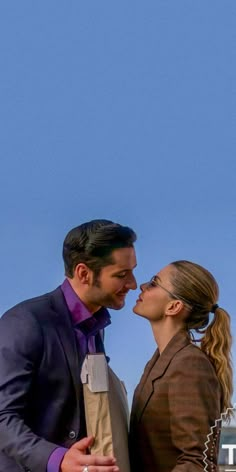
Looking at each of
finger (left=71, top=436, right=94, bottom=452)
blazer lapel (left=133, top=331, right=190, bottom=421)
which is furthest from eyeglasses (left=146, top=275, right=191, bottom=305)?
finger (left=71, top=436, right=94, bottom=452)

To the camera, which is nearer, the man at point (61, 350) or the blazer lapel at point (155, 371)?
the man at point (61, 350)

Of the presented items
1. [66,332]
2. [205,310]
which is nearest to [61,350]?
[66,332]

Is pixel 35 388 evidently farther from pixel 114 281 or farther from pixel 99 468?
pixel 114 281

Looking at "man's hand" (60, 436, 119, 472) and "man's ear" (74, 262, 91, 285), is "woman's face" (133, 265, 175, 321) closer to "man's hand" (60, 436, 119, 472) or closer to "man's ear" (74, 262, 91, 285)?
"man's ear" (74, 262, 91, 285)

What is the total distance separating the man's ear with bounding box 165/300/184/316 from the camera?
4.14m

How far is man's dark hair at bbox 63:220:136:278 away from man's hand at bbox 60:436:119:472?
0.74 m

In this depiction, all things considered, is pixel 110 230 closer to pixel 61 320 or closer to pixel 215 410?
pixel 61 320

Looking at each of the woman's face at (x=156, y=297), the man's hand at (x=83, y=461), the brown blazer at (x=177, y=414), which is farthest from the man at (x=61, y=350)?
the brown blazer at (x=177, y=414)

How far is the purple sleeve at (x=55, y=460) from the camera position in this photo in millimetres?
3545

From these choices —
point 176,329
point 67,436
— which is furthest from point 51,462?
point 176,329

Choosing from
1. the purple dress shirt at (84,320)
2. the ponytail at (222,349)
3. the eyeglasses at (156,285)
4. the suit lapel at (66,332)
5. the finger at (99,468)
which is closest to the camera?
the finger at (99,468)

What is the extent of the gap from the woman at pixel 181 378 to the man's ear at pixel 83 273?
329 mm

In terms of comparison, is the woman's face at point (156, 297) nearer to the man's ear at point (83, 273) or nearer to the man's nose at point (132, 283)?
the man's nose at point (132, 283)

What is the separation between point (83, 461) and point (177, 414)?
1.55 feet
